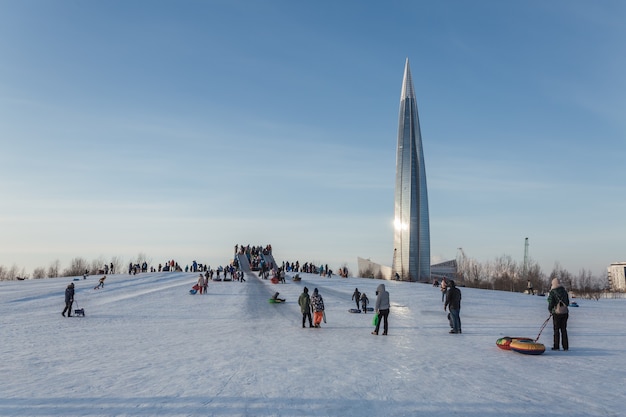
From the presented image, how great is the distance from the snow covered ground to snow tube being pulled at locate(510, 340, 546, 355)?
25cm

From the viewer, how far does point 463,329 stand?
16547 millimetres

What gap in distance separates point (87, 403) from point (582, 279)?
398 feet

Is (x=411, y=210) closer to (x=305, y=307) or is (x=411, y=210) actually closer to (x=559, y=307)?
(x=305, y=307)

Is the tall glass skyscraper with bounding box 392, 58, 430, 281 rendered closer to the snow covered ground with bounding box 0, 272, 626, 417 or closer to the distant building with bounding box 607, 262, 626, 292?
the distant building with bounding box 607, 262, 626, 292

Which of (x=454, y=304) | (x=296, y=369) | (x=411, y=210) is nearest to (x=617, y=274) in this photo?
(x=411, y=210)

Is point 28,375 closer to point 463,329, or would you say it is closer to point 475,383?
point 475,383

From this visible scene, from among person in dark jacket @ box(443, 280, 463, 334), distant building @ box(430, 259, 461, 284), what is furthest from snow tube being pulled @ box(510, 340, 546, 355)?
distant building @ box(430, 259, 461, 284)

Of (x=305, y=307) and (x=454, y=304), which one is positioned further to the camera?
(x=305, y=307)

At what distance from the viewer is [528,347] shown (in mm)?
11156

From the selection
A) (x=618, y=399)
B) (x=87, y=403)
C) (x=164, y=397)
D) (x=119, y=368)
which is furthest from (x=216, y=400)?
(x=618, y=399)

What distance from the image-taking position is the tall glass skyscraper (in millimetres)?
137875

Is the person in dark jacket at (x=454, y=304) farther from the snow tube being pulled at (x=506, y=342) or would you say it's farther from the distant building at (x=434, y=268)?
the distant building at (x=434, y=268)

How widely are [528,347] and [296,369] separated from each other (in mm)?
6341

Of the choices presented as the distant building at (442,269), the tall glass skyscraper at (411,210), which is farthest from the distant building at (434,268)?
the tall glass skyscraper at (411,210)
